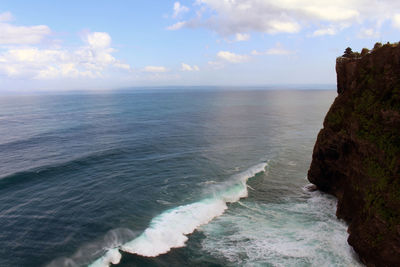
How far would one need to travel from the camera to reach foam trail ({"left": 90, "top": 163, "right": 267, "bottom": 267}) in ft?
83.4

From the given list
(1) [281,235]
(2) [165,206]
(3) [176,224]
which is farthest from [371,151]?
(2) [165,206]

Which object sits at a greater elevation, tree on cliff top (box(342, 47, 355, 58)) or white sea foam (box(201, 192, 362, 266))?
tree on cliff top (box(342, 47, 355, 58))

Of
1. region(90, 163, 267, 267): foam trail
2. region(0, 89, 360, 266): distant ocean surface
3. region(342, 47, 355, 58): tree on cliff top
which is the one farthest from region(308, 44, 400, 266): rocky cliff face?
region(90, 163, 267, 267): foam trail

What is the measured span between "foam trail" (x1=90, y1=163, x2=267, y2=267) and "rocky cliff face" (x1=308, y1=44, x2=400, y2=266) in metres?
13.7

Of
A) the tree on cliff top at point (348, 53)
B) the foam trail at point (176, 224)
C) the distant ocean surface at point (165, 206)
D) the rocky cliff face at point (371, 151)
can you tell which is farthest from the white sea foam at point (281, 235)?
the tree on cliff top at point (348, 53)

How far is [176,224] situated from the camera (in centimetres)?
2958

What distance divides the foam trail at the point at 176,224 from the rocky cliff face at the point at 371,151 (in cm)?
1368

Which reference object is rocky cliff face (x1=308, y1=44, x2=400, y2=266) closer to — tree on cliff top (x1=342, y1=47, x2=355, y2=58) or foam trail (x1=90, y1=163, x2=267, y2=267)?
tree on cliff top (x1=342, y1=47, x2=355, y2=58)

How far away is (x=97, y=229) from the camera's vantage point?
2911 cm

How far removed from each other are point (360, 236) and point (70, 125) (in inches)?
A: 3416

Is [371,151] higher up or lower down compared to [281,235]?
higher up

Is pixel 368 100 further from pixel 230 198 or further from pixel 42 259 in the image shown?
pixel 42 259

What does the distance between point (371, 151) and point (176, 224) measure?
20635mm

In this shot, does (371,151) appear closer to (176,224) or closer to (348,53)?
(348,53)
